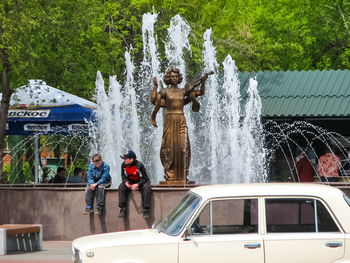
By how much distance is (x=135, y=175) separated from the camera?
14664 mm

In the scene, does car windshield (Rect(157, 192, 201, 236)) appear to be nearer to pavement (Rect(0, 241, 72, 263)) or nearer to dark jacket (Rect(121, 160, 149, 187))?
pavement (Rect(0, 241, 72, 263))

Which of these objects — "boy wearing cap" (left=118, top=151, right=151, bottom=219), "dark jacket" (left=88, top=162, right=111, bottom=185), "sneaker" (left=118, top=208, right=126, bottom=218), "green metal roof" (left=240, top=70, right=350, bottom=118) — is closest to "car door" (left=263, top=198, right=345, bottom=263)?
"boy wearing cap" (left=118, top=151, right=151, bottom=219)

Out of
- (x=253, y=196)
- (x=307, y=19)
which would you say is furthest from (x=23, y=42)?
(x=307, y=19)

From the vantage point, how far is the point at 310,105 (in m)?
23.0

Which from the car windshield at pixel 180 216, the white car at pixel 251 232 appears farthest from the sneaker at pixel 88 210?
the white car at pixel 251 232

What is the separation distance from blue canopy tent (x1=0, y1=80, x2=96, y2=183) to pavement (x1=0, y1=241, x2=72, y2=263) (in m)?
6.08

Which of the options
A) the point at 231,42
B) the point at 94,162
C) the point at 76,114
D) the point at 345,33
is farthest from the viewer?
the point at 345,33

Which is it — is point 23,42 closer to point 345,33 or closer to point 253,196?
point 253,196

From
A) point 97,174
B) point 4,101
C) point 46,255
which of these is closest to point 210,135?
point 4,101

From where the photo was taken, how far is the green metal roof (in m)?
22.6

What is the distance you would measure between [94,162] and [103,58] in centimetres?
1561

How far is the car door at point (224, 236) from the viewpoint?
849 centimetres

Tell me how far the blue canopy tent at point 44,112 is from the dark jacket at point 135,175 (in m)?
6.43

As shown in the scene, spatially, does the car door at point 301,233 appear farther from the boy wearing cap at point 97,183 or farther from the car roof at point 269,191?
the boy wearing cap at point 97,183
